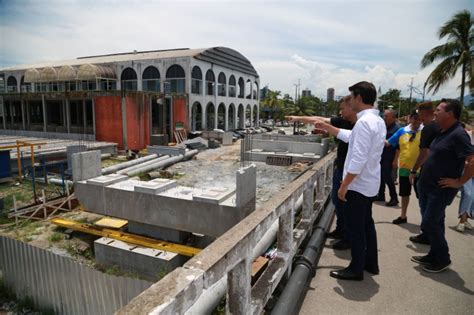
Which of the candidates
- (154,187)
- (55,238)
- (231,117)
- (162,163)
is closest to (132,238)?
(154,187)

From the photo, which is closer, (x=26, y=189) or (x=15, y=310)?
(x=15, y=310)

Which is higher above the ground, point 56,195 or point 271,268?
point 271,268

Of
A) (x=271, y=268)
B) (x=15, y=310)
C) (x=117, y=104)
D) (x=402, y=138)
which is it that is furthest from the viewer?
(x=117, y=104)

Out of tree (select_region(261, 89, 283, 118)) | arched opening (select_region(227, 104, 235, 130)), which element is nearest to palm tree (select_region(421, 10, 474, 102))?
arched opening (select_region(227, 104, 235, 130))

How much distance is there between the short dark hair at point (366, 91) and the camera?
294cm

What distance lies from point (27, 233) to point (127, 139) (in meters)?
12.9

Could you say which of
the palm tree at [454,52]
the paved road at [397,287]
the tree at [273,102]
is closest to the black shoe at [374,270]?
the paved road at [397,287]

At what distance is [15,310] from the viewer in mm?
6031

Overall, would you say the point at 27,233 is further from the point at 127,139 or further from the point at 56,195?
the point at 127,139

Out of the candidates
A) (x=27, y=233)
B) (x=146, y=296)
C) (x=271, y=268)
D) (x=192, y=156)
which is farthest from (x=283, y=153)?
(x=146, y=296)

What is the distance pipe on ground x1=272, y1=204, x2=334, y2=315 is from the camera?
94.8 inches

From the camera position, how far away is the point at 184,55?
28359mm

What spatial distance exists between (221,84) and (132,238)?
97.3 feet

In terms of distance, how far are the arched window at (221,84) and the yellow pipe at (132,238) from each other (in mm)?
27682
